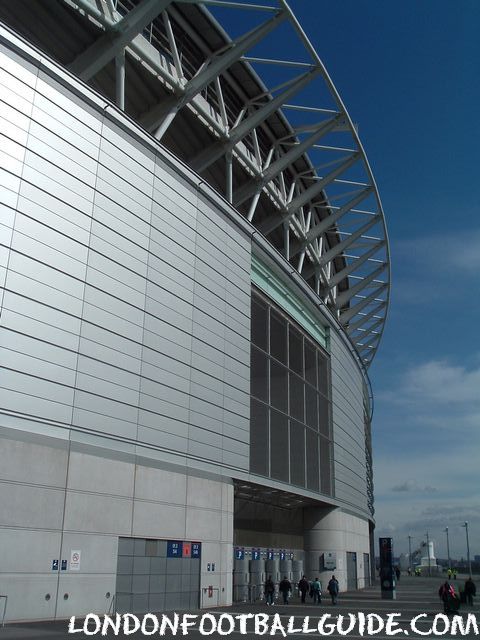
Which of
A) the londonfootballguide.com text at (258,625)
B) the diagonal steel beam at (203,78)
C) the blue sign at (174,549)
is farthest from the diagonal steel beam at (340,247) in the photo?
the londonfootballguide.com text at (258,625)

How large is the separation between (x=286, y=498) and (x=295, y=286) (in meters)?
10.5

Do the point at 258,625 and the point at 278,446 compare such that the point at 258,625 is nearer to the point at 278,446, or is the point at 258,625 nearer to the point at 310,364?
the point at 278,446

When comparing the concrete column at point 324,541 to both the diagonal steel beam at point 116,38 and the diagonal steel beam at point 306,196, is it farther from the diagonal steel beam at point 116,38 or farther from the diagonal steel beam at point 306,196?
the diagonal steel beam at point 116,38

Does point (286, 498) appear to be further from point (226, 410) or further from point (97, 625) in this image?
point (97, 625)

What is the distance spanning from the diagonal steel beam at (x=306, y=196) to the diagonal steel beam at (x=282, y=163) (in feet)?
8.73

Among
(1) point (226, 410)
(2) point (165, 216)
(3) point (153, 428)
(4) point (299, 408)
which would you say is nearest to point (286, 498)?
(4) point (299, 408)

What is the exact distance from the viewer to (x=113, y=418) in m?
18.9

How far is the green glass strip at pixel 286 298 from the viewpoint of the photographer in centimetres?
2994

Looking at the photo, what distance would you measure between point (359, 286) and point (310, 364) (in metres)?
12.3

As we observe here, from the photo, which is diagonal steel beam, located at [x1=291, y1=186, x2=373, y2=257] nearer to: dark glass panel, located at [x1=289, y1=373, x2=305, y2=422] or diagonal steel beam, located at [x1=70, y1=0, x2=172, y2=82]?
dark glass panel, located at [x1=289, y1=373, x2=305, y2=422]

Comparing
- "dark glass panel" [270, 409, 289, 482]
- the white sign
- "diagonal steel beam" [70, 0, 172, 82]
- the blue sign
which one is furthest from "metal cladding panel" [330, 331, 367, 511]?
the white sign

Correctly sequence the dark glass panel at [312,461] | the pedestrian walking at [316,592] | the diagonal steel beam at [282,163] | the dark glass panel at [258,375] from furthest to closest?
1. the dark glass panel at [312,461]
2. the diagonal steel beam at [282,163]
3. the dark glass panel at [258,375]
4. the pedestrian walking at [316,592]

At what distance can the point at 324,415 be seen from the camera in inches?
1452

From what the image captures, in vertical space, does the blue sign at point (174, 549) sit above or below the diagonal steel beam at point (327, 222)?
below
